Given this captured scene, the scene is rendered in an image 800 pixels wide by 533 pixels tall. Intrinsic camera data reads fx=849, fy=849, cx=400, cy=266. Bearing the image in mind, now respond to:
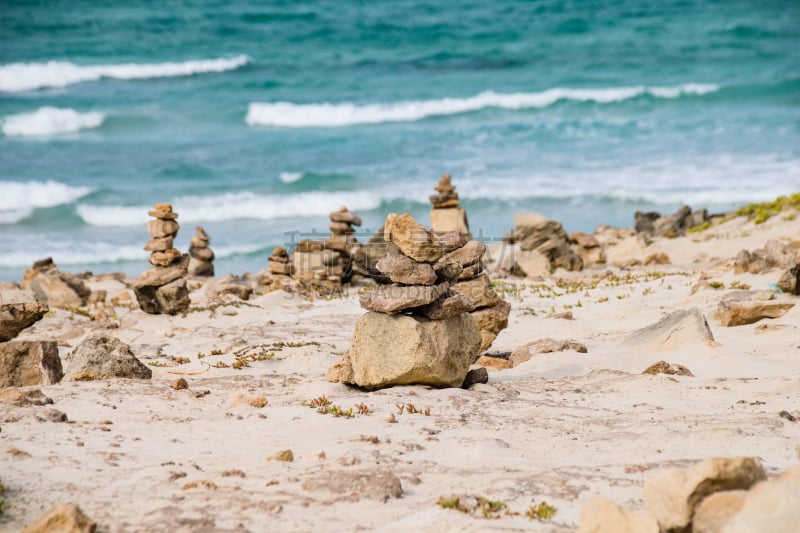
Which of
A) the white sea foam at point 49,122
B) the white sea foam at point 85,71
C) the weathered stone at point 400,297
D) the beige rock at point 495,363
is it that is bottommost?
the beige rock at point 495,363

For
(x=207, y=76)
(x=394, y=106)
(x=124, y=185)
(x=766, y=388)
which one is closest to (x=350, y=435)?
(x=766, y=388)

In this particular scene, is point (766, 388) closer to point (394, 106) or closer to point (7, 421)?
point (7, 421)

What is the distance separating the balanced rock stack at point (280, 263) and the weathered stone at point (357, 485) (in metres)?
15.1

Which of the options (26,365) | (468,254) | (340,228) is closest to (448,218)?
(340,228)

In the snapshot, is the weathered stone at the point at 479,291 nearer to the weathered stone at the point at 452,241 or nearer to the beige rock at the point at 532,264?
the weathered stone at the point at 452,241

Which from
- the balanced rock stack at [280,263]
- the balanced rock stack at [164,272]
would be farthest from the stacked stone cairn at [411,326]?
the balanced rock stack at [280,263]

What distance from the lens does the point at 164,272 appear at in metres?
17.1

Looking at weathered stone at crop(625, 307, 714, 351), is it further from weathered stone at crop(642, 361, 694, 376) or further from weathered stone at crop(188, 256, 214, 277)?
weathered stone at crop(188, 256, 214, 277)

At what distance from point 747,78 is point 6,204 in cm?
3901

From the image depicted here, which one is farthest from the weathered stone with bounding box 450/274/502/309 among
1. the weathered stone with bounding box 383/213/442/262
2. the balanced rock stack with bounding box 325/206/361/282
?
the balanced rock stack with bounding box 325/206/361/282

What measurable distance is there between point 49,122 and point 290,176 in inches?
537

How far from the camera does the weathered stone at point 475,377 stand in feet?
34.2

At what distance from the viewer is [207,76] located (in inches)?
1898

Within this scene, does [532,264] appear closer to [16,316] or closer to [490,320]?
[490,320]
